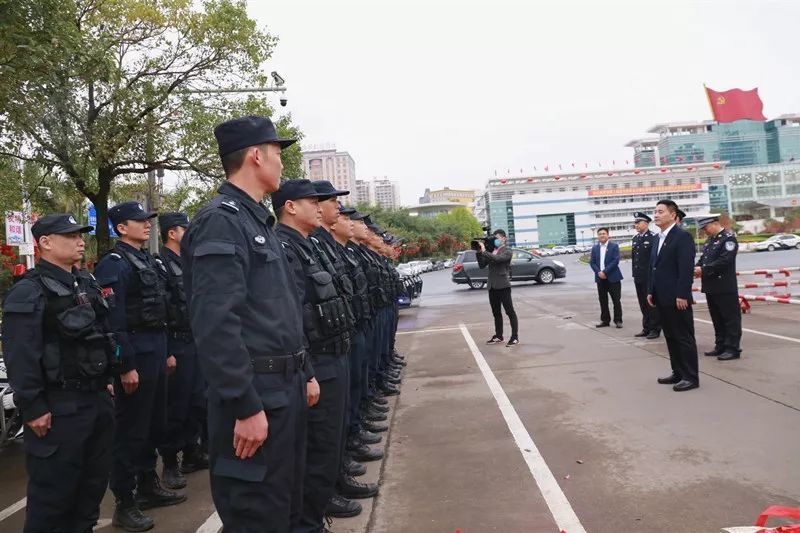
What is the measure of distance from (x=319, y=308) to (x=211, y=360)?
3.56ft

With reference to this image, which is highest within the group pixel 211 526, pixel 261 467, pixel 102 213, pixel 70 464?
pixel 102 213

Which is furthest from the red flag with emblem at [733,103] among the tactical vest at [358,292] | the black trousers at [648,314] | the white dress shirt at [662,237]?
the tactical vest at [358,292]

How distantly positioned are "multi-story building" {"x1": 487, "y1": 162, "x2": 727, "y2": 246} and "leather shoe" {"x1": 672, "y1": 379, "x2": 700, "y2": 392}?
110 m

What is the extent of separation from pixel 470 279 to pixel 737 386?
19393mm

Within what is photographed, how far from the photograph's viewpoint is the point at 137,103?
11.3 metres

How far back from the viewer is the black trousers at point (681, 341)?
5.97 metres

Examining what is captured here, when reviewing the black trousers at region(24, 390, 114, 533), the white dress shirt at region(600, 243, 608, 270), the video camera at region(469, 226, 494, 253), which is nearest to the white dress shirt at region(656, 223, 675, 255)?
the video camera at region(469, 226, 494, 253)

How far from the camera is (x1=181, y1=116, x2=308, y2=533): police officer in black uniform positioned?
2213 millimetres

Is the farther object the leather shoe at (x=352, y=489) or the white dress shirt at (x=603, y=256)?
the white dress shirt at (x=603, y=256)

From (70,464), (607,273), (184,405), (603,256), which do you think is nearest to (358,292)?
(184,405)

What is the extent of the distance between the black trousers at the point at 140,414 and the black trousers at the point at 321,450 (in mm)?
1566

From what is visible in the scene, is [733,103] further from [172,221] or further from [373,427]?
[172,221]

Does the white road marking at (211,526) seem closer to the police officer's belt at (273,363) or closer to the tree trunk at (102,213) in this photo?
the police officer's belt at (273,363)

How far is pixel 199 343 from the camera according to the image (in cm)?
223
